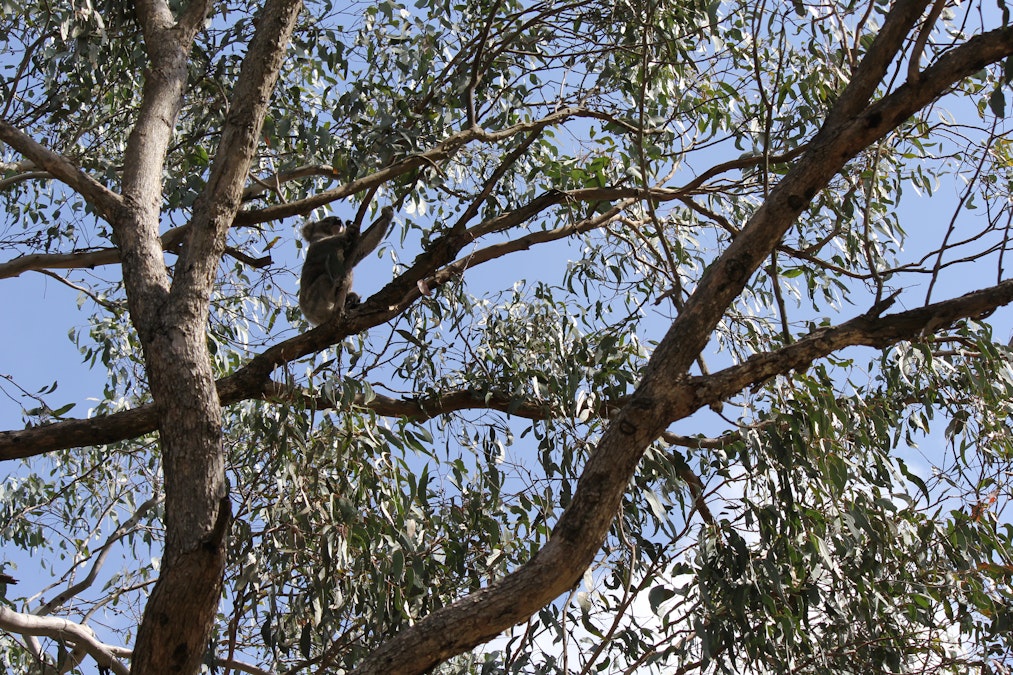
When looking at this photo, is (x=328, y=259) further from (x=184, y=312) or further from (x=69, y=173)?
(x=184, y=312)

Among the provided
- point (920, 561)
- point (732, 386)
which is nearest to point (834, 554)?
point (920, 561)

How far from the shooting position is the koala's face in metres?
6.43

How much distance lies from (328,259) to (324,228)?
975 millimetres

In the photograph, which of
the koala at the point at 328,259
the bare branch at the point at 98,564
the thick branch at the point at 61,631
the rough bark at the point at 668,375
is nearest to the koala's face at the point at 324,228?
the koala at the point at 328,259

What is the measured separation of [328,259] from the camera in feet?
18.1


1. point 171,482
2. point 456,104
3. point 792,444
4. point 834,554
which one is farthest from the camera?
point 456,104

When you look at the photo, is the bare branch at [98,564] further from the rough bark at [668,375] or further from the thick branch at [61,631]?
the rough bark at [668,375]

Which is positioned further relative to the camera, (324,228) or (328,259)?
(324,228)

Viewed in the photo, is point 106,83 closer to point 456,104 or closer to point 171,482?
point 456,104

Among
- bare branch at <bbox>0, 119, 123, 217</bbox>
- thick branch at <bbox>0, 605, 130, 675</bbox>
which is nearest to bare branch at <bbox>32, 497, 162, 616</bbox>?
thick branch at <bbox>0, 605, 130, 675</bbox>

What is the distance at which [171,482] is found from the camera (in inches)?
109

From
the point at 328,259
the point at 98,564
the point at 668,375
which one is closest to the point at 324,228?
the point at 328,259

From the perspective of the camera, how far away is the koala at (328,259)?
568cm

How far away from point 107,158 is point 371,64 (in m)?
2.03
